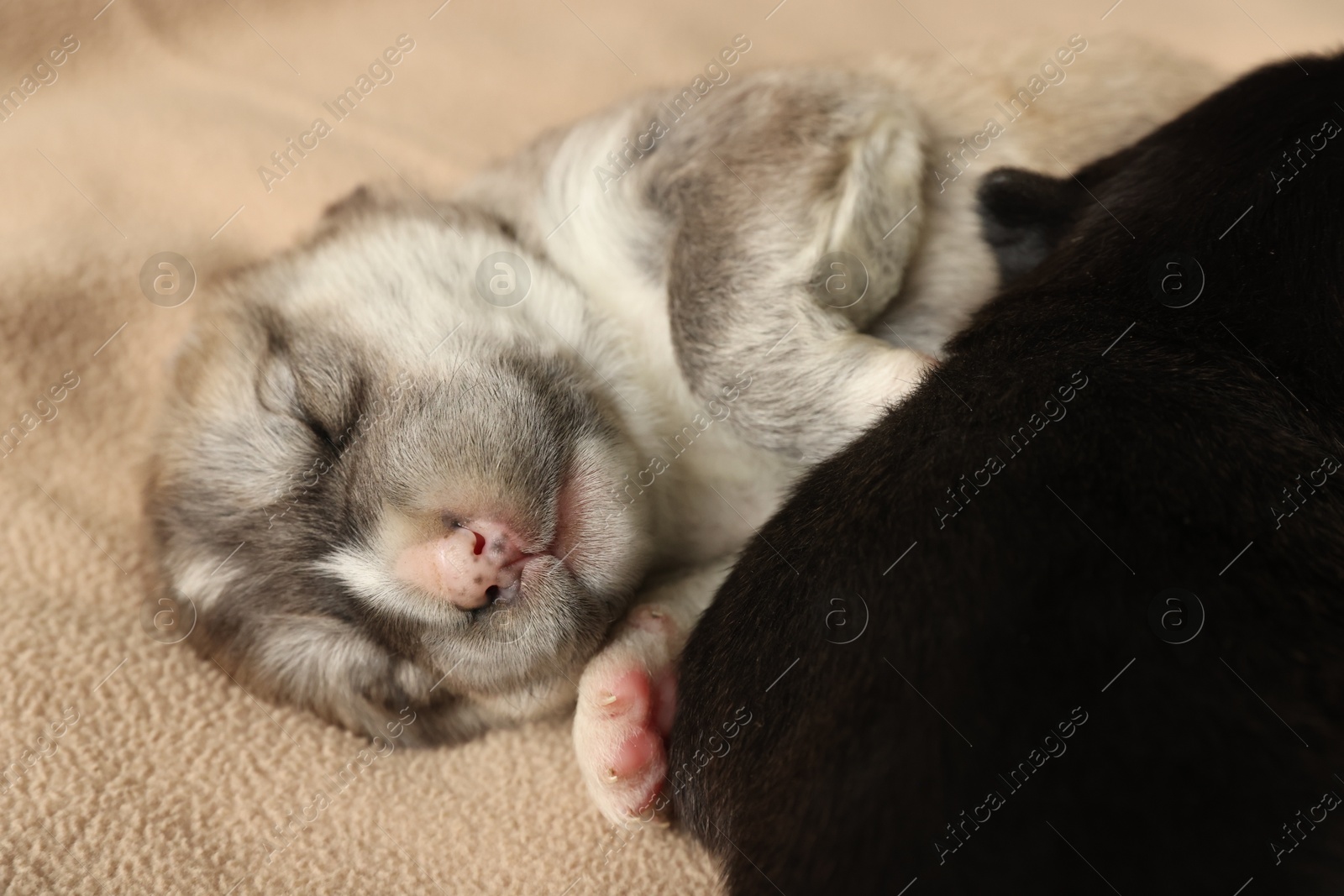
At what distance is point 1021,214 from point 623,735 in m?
1.46

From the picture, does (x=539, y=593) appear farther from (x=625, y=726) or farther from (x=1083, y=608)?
(x=1083, y=608)

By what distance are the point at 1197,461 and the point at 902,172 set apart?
1.26 m

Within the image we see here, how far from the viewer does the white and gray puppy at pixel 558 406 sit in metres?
2.10

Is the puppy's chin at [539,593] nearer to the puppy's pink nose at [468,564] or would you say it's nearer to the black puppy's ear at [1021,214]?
the puppy's pink nose at [468,564]

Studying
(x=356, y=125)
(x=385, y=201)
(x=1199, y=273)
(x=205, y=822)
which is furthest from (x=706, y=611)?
(x=356, y=125)

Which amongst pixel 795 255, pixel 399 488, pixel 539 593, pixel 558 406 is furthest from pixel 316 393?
pixel 795 255

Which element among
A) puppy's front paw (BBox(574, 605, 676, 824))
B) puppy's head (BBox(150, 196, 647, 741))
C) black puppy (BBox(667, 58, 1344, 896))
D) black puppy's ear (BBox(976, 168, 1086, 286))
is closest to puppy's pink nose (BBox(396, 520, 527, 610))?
puppy's head (BBox(150, 196, 647, 741))

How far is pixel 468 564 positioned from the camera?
1.94 metres

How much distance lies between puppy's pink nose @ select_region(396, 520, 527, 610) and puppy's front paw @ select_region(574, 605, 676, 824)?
309 mm

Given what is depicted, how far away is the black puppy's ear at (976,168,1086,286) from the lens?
7.45 ft

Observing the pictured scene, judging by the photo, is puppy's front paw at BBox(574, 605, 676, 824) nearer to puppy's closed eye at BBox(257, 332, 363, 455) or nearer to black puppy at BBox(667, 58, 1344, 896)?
black puppy at BBox(667, 58, 1344, 896)

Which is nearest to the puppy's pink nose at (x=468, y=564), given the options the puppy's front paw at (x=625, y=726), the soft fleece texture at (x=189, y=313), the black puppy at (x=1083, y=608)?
the puppy's front paw at (x=625, y=726)

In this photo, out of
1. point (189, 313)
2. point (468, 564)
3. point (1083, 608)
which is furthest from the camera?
point (189, 313)

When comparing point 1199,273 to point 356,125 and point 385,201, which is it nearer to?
point 385,201
